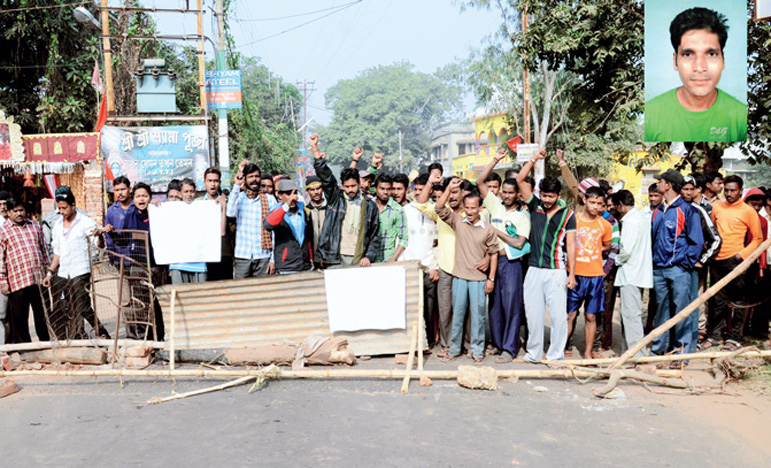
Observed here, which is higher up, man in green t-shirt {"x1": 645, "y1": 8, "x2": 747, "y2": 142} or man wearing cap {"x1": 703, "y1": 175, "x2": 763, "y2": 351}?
man in green t-shirt {"x1": 645, "y1": 8, "x2": 747, "y2": 142}

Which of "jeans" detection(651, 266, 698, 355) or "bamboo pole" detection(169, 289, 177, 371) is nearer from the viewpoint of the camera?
"bamboo pole" detection(169, 289, 177, 371)

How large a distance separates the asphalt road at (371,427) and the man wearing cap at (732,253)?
2141mm

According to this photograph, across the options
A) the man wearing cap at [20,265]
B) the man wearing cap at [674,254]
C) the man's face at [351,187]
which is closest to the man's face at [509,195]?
the man wearing cap at [674,254]

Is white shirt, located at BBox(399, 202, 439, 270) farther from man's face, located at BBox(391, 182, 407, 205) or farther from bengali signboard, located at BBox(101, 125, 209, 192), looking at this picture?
bengali signboard, located at BBox(101, 125, 209, 192)

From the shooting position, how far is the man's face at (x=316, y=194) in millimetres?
6738

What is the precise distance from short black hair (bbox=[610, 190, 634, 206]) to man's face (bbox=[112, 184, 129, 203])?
5636mm

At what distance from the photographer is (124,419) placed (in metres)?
5.03

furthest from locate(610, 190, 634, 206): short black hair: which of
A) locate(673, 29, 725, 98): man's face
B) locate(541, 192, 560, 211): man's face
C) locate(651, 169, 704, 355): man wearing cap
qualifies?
locate(673, 29, 725, 98): man's face

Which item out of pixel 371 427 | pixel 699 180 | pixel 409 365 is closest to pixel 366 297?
pixel 409 365

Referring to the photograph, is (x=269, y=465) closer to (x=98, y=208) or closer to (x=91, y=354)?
(x=91, y=354)

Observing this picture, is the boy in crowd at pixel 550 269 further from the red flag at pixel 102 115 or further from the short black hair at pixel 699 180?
the red flag at pixel 102 115

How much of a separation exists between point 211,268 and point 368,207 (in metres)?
2.00

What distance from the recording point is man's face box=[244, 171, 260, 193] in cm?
716

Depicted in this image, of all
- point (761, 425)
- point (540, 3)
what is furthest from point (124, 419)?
point (540, 3)
